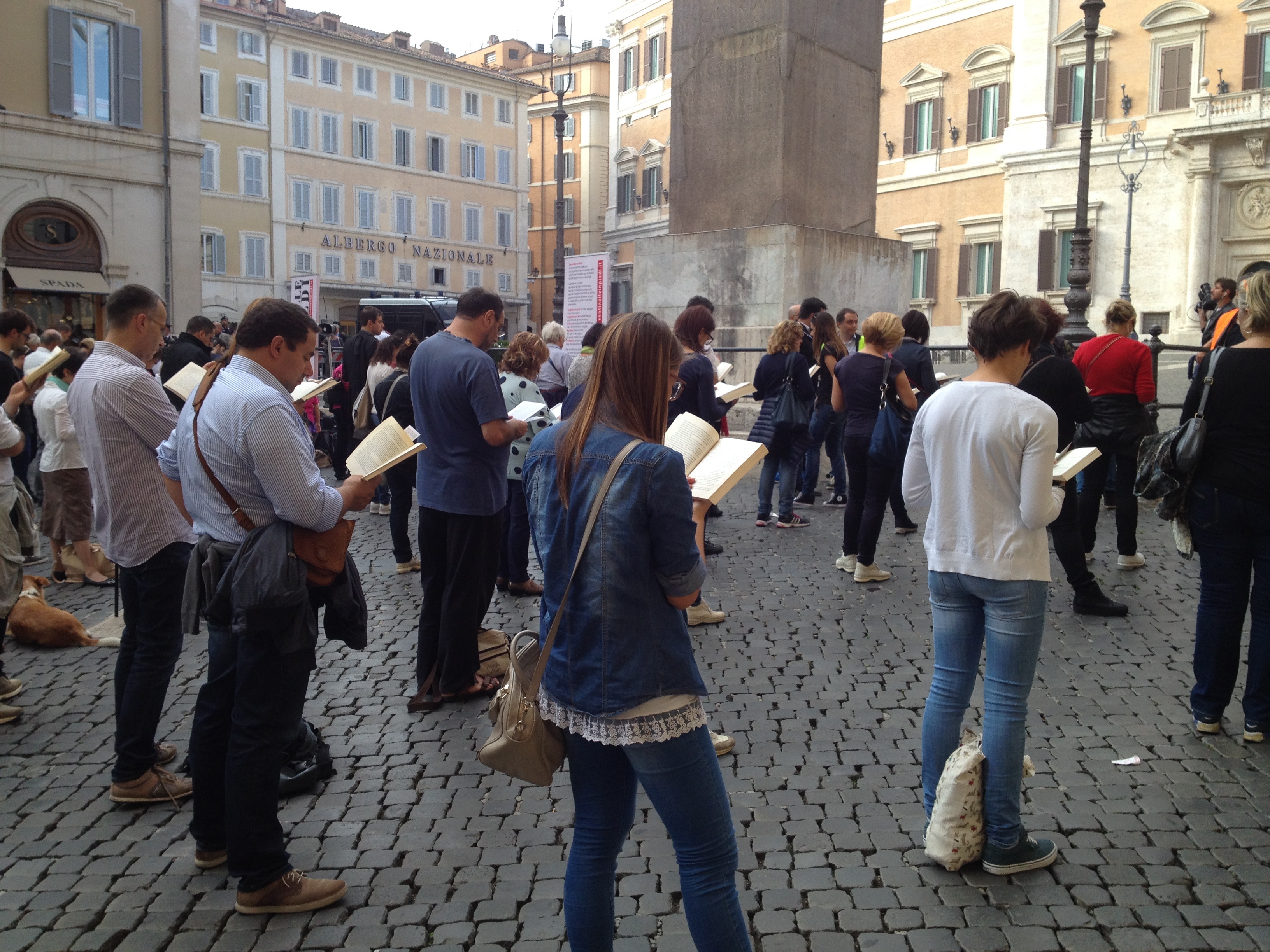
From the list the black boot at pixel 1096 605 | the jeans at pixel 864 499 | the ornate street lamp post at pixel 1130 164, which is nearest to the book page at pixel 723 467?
the black boot at pixel 1096 605

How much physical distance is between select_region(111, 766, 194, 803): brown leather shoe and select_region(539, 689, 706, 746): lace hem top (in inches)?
86.1

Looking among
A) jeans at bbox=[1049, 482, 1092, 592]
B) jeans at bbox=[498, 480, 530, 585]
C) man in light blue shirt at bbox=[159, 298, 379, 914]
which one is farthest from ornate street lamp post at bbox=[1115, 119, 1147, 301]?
man in light blue shirt at bbox=[159, 298, 379, 914]

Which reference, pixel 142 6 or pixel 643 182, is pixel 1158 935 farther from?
pixel 643 182

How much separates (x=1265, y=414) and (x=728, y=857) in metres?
3.04

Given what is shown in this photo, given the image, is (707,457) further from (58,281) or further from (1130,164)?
(1130,164)

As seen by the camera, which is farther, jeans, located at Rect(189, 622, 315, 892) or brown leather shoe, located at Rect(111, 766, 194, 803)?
brown leather shoe, located at Rect(111, 766, 194, 803)

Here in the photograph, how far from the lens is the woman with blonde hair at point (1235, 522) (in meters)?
4.13

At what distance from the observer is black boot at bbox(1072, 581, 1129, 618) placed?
6250 mm

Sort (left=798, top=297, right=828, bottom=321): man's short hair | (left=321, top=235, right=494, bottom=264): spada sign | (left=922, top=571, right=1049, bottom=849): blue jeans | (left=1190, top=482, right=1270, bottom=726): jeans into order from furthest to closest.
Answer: (left=321, top=235, right=494, bottom=264): spada sign
(left=798, top=297, right=828, bottom=321): man's short hair
(left=1190, top=482, right=1270, bottom=726): jeans
(left=922, top=571, right=1049, bottom=849): blue jeans

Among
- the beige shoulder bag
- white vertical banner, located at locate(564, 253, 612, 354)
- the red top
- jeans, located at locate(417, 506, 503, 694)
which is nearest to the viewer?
the beige shoulder bag

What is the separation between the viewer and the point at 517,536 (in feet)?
22.9

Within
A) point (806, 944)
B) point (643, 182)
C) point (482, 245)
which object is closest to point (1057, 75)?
point (643, 182)

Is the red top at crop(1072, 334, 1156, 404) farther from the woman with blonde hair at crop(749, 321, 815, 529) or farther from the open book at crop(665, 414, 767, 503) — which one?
the open book at crop(665, 414, 767, 503)

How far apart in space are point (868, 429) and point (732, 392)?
Answer: 1.03 metres
